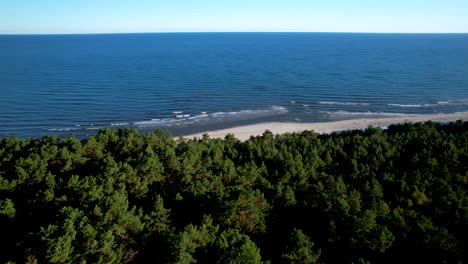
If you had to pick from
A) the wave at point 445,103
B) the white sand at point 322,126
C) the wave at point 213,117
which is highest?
the wave at point 445,103

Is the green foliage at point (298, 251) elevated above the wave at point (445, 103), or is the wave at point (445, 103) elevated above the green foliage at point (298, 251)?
the wave at point (445, 103)

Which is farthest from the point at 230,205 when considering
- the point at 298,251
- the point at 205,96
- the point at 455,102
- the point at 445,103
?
the point at 455,102

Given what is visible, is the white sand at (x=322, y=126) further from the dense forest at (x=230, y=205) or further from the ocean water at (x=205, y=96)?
the dense forest at (x=230, y=205)

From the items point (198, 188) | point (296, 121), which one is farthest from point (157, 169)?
point (296, 121)

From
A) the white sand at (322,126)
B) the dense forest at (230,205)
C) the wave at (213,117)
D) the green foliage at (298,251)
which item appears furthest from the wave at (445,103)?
the green foliage at (298,251)

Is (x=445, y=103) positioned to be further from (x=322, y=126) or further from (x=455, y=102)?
(x=322, y=126)

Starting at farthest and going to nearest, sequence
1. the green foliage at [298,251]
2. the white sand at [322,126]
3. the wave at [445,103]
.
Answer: the wave at [445,103], the white sand at [322,126], the green foliage at [298,251]

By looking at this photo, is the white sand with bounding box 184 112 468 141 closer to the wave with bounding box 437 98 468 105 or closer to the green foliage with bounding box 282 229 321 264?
the wave with bounding box 437 98 468 105
